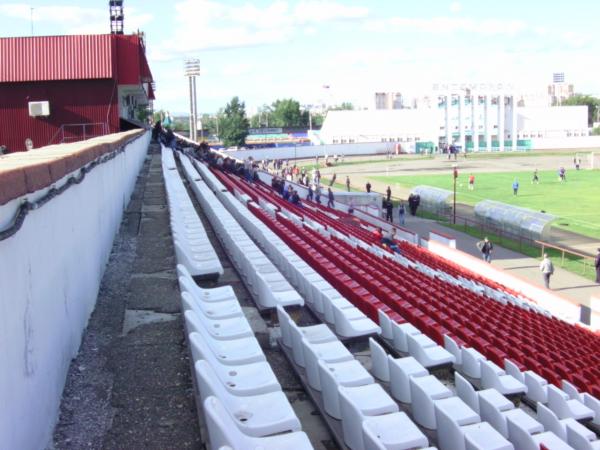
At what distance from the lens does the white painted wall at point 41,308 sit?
3.68 m

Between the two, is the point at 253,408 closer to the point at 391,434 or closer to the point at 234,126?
the point at 391,434

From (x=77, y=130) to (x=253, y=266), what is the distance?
20.2 meters

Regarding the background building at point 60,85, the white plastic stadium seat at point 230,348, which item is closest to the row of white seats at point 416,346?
the white plastic stadium seat at point 230,348

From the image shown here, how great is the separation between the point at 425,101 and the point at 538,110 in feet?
76.3

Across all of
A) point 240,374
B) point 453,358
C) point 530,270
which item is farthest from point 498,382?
point 530,270

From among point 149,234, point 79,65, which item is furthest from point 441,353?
point 79,65

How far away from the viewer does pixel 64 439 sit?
4.69 metres

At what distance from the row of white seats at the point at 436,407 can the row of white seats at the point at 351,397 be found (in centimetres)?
45

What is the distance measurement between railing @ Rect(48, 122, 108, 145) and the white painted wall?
19252 millimetres

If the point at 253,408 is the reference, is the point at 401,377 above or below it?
below

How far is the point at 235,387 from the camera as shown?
4855 mm

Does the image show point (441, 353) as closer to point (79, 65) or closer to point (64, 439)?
point (64, 439)

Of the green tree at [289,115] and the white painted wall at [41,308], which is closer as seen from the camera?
the white painted wall at [41,308]

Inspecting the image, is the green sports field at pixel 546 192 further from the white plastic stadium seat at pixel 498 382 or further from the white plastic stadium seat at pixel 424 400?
the white plastic stadium seat at pixel 424 400
